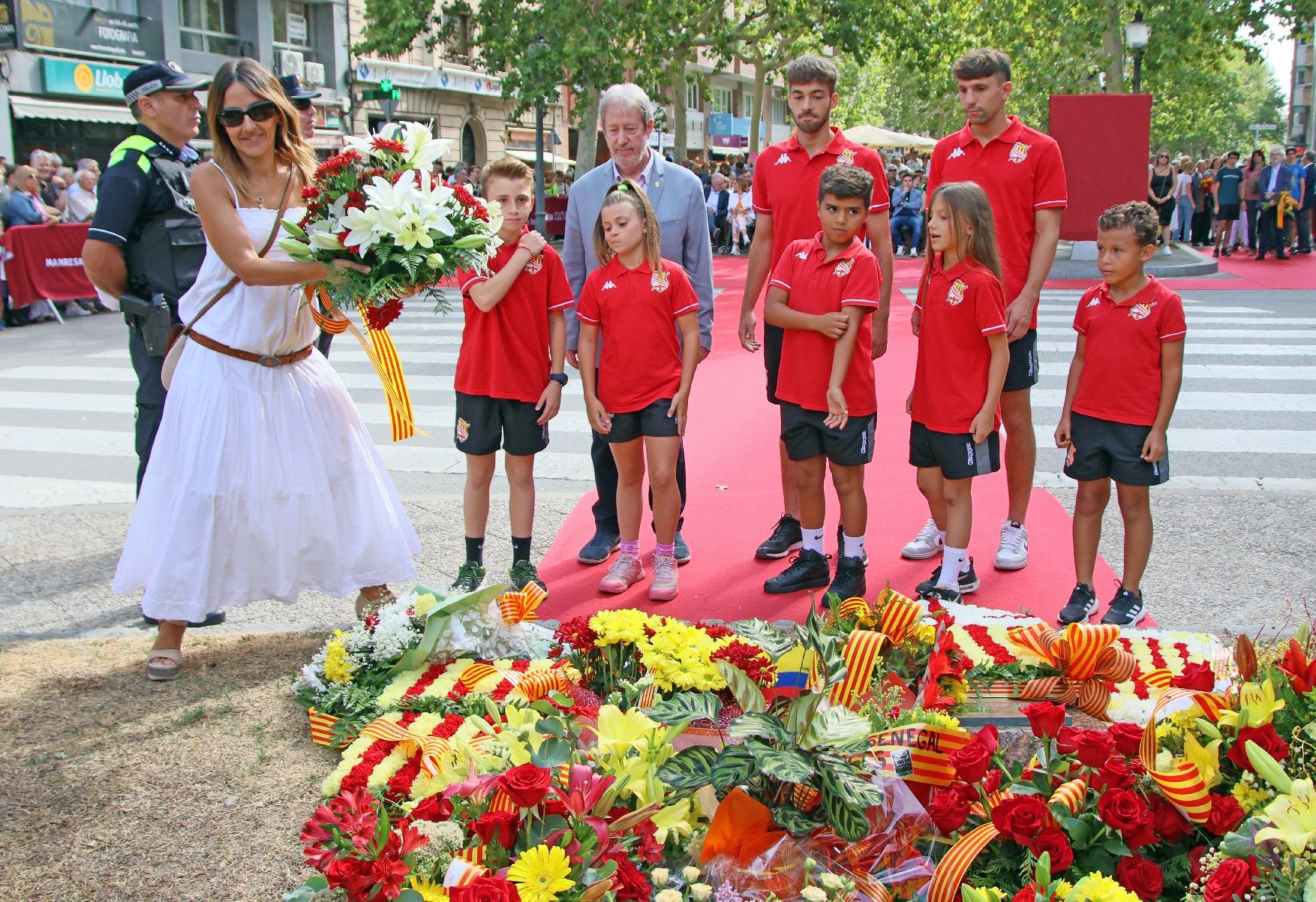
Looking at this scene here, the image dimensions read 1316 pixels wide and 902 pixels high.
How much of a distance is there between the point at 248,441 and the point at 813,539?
2.36m

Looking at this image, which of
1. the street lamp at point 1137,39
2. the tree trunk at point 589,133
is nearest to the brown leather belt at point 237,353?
the tree trunk at point 589,133

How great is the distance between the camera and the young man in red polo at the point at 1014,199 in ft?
16.5

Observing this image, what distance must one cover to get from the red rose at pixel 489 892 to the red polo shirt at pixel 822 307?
2911 mm

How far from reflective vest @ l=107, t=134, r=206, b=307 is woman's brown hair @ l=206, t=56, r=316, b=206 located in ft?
2.39

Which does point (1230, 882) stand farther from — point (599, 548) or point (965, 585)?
point (599, 548)

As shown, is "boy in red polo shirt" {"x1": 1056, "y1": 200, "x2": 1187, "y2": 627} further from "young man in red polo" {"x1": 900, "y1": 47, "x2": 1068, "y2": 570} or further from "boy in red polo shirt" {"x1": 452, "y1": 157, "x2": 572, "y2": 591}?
"boy in red polo shirt" {"x1": 452, "y1": 157, "x2": 572, "y2": 591}

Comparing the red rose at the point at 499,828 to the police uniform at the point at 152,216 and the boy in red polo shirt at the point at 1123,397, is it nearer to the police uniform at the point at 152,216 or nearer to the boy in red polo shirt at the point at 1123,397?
the boy in red polo shirt at the point at 1123,397

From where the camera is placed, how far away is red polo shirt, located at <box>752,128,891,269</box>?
5.27 metres

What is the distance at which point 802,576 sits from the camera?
5.11m

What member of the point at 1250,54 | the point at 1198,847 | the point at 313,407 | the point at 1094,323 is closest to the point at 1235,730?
the point at 1198,847

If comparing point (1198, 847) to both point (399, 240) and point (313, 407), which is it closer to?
point (399, 240)

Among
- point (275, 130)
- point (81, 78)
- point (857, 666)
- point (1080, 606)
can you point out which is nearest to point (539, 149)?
point (81, 78)

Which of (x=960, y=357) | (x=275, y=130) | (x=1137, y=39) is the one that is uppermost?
(x=1137, y=39)

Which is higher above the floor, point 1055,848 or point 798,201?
point 798,201
